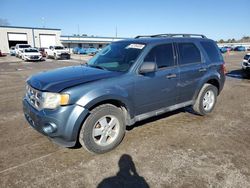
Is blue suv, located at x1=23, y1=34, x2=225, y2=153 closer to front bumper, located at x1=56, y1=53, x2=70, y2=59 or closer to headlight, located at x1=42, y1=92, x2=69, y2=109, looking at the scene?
headlight, located at x1=42, y1=92, x2=69, y2=109

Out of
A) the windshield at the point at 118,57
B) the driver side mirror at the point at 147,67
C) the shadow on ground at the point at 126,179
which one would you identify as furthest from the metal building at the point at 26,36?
the shadow on ground at the point at 126,179

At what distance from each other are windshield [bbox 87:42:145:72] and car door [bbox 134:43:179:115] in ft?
0.86

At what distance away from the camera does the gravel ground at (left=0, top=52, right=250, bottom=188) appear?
9.48ft

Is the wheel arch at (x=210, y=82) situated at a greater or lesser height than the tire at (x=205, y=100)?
greater

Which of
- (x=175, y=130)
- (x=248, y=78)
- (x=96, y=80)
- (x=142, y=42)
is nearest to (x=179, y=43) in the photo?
(x=142, y=42)

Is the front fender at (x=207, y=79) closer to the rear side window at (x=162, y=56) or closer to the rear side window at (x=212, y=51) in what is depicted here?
the rear side window at (x=212, y=51)

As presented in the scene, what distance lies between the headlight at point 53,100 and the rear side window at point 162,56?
1.66m

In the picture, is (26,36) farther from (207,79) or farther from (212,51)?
(207,79)

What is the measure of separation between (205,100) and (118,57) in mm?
2576

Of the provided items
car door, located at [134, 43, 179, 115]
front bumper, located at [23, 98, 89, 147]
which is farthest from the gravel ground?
car door, located at [134, 43, 179, 115]

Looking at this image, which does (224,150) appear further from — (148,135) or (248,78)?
(248,78)

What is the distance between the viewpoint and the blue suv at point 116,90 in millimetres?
3152

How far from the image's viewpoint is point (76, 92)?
10.3 feet

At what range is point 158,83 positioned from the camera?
4078 mm
